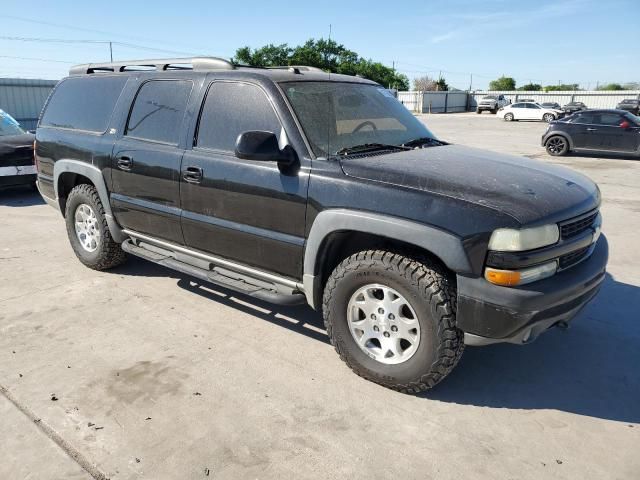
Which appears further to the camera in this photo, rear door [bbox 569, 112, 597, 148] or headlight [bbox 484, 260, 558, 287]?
rear door [bbox 569, 112, 597, 148]

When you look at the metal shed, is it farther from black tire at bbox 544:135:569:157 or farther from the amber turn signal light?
the amber turn signal light

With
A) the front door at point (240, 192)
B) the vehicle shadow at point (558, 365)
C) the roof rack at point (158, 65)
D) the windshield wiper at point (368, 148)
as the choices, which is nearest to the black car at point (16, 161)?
the roof rack at point (158, 65)

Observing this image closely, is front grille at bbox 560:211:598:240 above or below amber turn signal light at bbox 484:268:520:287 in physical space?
above

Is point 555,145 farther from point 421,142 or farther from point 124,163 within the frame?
point 124,163

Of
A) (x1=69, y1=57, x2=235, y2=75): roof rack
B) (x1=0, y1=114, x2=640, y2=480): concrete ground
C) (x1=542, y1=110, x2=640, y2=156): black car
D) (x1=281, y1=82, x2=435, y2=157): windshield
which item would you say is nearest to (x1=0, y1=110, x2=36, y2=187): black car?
(x1=69, y1=57, x2=235, y2=75): roof rack

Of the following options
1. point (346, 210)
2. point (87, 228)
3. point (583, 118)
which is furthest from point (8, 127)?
point (583, 118)

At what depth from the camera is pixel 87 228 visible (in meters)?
5.28

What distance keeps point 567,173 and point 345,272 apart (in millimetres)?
1795

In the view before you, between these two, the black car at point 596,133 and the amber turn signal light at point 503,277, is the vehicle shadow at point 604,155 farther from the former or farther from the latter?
the amber turn signal light at point 503,277

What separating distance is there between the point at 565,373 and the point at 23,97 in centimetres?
2057

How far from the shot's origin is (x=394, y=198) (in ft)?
9.63

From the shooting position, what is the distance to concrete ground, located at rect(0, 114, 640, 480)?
102 inches

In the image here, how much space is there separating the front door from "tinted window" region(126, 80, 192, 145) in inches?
11.6

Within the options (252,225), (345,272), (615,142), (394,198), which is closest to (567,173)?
(394,198)
